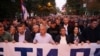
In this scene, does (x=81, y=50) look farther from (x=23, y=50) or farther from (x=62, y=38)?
(x=23, y=50)

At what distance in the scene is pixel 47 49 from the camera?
396 inches

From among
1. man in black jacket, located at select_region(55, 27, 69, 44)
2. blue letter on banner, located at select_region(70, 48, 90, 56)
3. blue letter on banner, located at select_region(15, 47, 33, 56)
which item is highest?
man in black jacket, located at select_region(55, 27, 69, 44)

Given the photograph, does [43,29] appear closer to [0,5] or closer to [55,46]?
[55,46]

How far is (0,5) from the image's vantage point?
3184cm

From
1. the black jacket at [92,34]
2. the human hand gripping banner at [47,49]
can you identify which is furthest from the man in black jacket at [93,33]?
the human hand gripping banner at [47,49]

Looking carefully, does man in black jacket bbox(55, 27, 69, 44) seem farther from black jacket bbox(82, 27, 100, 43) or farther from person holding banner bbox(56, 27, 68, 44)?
black jacket bbox(82, 27, 100, 43)

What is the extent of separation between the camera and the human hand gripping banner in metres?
10.0

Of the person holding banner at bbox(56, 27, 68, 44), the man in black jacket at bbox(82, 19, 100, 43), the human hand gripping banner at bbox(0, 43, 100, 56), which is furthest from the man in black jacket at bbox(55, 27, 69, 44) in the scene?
the man in black jacket at bbox(82, 19, 100, 43)

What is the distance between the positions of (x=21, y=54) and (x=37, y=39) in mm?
721

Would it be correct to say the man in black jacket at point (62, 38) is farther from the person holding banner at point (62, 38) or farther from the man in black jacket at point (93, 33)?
the man in black jacket at point (93, 33)

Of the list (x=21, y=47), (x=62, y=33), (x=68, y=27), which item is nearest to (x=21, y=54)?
(x=21, y=47)

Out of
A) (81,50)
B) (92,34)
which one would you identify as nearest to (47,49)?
(81,50)

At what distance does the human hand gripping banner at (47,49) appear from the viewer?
32.9 ft

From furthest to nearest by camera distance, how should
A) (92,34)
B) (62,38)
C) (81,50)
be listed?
(92,34) < (62,38) < (81,50)
